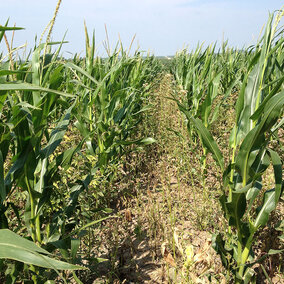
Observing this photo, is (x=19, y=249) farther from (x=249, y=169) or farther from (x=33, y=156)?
(x=249, y=169)

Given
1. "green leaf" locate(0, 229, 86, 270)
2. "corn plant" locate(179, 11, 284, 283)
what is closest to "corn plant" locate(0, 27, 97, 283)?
"green leaf" locate(0, 229, 86, 270)

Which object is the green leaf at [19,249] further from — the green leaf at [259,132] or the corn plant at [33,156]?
the green leaf at [259,132]

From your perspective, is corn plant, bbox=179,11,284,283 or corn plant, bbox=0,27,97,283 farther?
corn plant, bbox=179,11,284,283

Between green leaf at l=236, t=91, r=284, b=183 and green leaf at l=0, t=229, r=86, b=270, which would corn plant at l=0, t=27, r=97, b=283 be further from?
green leaf at l=236, t=91, r=284, b=183

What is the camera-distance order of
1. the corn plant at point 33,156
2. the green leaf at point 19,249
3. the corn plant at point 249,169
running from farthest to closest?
the corn plant at point 249,169
the corn plant at point 33,156
the green leaf at point 19,249

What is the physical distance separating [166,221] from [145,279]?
631 mm

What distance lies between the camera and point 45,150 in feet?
5.10

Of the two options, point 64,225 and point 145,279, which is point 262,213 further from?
point 64,225

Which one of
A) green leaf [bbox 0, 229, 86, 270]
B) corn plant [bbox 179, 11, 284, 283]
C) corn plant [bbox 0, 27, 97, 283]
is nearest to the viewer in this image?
green leaf [bbox 0, 229, 86, 270]

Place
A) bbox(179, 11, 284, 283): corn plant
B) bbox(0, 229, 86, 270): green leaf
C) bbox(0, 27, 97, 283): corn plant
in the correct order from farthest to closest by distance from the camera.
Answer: bbox(179, 11, 284, 283): corn plant < bbox(0, 27, 97, 283): corn plant < bbox(0, 229, 86, 270): green leaf

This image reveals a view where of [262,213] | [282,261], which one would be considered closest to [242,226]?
[262,213]

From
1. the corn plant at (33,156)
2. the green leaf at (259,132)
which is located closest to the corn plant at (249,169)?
the green leaf at (259,132)

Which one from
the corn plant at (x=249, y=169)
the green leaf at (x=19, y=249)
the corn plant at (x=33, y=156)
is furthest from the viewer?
the corn plant at (x=249, y=169)

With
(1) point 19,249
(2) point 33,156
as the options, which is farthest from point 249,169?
(1) point 19,249
